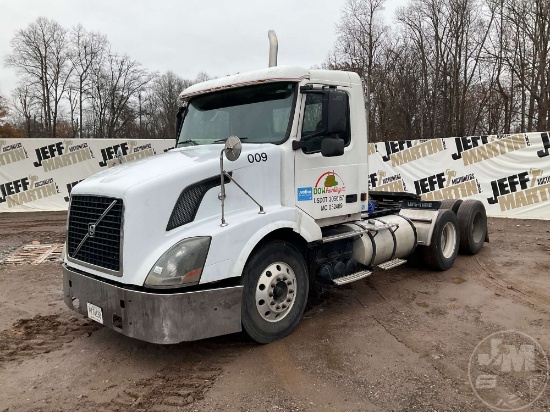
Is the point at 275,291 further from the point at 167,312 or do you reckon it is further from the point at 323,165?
the point at 323,165

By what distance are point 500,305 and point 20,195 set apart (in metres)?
16.4

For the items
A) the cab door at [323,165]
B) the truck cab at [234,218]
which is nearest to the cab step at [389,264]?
the truck cab at [234,218]

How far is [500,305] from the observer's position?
219 inches

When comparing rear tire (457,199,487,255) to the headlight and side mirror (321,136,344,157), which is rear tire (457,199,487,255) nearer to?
side mirror (321,136,344,157)

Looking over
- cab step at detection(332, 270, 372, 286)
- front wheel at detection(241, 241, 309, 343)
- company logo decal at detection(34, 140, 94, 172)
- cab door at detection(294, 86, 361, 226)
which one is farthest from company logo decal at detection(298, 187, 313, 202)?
company logo decal at detection(34, 140, 94, 172)

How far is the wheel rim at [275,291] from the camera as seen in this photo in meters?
4.32

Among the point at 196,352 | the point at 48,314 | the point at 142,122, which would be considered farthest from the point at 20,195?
the point at 142,122

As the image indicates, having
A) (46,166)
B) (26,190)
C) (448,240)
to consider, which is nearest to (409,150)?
(448,240)

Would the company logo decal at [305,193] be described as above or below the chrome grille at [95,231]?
above

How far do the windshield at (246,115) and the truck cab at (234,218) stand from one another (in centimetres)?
1

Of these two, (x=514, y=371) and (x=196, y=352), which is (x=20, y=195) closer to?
(x=196, y=352)

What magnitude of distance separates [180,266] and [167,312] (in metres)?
0.40

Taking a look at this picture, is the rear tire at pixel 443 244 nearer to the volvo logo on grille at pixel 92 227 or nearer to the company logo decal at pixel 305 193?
the company logo decal at pixel 305 193

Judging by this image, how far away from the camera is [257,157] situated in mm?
4430
